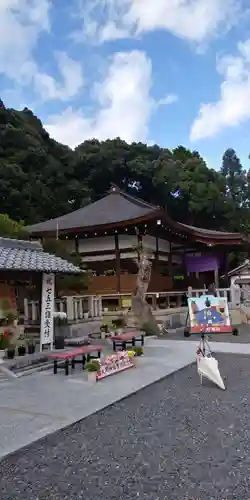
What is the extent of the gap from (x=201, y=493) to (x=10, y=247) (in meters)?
8.24

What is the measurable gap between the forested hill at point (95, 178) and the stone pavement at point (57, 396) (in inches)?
937

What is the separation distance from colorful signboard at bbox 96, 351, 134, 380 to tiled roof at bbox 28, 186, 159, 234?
A: 888 centimetres

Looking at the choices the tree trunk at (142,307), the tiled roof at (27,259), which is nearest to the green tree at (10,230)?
the tiled roof at (27,259)

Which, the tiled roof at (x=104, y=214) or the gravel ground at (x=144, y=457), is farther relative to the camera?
the tiled roof at (x=104, y=214)

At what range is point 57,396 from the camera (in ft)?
21.1

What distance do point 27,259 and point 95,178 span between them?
29415mm

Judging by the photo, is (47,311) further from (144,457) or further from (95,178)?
(95,178)

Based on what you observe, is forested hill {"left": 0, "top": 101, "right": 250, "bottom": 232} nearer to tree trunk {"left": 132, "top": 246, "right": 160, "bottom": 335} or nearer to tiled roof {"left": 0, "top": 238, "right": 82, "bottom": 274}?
tree trunk {"left": 132, "top": 246, "right": 160, "bottom": 335}

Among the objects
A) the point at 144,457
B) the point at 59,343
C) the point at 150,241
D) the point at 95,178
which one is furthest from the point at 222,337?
the point at 95,178

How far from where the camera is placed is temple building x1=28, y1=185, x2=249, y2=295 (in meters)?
17.8

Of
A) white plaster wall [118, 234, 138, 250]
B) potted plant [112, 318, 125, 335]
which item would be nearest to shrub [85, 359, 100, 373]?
potted plant [112, 318, 125, 335]

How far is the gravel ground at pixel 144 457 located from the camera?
3.40m

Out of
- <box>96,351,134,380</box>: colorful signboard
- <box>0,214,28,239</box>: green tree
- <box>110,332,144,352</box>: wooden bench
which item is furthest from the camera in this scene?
<box>0,214,28,239</box>: green tree

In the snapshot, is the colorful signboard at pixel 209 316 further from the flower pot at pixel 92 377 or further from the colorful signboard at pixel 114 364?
the flower pot at pixel 92 377
